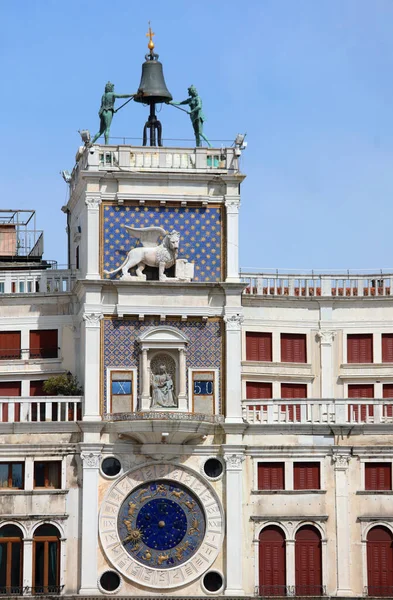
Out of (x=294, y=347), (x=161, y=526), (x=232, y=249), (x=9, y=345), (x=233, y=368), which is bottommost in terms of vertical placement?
(x=161, y=526)

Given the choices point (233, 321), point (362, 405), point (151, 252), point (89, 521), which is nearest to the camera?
point (89, 521)

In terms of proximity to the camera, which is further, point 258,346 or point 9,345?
point 258,346

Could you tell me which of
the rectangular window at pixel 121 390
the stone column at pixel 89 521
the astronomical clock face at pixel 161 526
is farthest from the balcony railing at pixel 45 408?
the astronomical clock face at pixel 161 526

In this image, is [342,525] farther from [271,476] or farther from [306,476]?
[271,476]

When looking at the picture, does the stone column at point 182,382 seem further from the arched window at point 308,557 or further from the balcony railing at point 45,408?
the arched window at point 308,557

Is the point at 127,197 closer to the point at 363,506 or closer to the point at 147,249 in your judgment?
the point at 147,249

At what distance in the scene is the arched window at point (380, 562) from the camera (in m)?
72.2

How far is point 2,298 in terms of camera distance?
7625cm

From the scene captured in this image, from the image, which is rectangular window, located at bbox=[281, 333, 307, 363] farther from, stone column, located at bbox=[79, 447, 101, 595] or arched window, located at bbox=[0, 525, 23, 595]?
arched window, located at bbox=[0, 525, 23, 595]

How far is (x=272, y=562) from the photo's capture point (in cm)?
7244

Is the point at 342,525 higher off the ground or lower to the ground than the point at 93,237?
→ lower

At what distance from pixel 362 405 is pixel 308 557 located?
729cm

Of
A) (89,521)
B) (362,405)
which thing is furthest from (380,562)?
(89,521)

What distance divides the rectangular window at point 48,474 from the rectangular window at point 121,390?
10.8 ft
